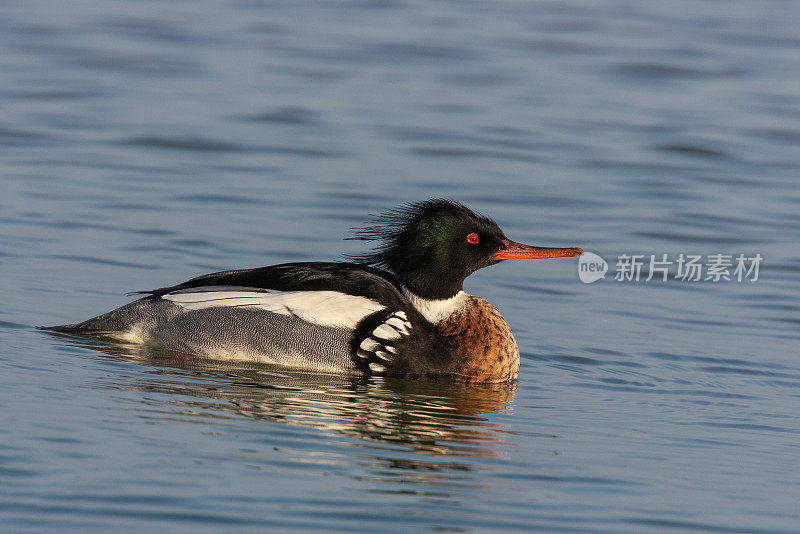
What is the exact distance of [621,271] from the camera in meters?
11.9

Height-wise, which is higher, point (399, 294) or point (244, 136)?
point (244, 136)

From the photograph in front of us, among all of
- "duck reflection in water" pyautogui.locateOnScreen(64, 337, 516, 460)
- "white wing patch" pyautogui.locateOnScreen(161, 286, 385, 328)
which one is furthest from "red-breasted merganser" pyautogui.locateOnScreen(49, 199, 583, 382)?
"duck reflection in water" pyautogui.locateOnScreen(64, 337, 516, 460)

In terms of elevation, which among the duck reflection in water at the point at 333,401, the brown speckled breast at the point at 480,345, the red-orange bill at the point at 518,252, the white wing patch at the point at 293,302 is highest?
the red-orange bill at the point at 518,252

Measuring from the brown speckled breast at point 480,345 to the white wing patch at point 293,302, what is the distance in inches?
24.9


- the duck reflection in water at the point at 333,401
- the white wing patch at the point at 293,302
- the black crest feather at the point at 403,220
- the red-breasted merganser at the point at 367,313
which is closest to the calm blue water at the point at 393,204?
the duck reflection in water at the point at 333,401

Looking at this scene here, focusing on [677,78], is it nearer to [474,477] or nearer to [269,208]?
[269,208]

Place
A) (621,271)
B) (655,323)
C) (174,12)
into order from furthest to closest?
(174,12) → (621,271) → (655,323)

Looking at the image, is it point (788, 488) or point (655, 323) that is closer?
point (788, 488)

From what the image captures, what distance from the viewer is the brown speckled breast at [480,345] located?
8875 millimetres

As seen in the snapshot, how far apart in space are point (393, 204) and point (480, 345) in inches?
174

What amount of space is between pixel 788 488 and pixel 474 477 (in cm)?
166

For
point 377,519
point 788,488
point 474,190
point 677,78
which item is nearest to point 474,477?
point 377,519

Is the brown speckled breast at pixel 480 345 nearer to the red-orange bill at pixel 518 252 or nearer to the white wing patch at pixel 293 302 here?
the red-orange bill at pixel 518 252

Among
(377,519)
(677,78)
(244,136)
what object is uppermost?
(677,78)
